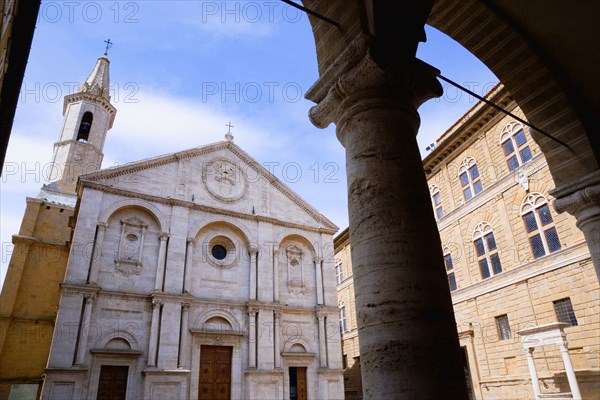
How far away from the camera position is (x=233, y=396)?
1792 centimetres

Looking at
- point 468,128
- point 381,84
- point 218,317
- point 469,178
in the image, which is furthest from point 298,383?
point 381,84

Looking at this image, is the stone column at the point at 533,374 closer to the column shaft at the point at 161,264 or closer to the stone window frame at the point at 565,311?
the stone window frame at the point at 565,311

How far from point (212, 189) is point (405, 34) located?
18.9 metres

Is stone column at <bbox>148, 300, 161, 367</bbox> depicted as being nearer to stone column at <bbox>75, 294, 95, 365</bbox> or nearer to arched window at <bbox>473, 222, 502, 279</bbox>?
stone column at <bbox>75, 294, 95, 365</bbox>

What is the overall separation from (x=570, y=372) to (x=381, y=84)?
46.9 feet

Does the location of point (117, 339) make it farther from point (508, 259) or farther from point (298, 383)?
point (508, 259)

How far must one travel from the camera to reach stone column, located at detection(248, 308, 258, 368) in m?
18.8

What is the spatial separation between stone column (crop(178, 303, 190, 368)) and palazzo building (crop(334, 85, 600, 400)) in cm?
742

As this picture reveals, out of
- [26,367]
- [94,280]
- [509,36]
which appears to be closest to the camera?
[509,36]

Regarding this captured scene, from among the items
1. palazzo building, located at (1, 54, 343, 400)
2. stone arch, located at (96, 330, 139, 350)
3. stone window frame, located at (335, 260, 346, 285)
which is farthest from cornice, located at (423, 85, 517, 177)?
stone arch, located at (96, 330, 139, 350)

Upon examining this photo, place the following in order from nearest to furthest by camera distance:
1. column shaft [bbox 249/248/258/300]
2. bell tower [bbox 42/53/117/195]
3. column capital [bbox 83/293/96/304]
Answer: column capital [bbox 83/293/96/304]
column shaft [bbox 249/248/258/300]
bell tower [bbox 42/53/117/195]

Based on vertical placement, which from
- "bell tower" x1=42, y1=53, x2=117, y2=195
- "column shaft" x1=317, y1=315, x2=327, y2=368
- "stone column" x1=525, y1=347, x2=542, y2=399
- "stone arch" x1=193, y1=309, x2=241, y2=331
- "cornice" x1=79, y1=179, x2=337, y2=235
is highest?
"bell tower" x1=42, y1=53, x2=117, y2=195

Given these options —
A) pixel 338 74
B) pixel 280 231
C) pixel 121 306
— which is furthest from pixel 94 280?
pixel 338 74

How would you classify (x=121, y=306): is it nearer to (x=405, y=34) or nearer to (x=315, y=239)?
(x=315, y=239)
